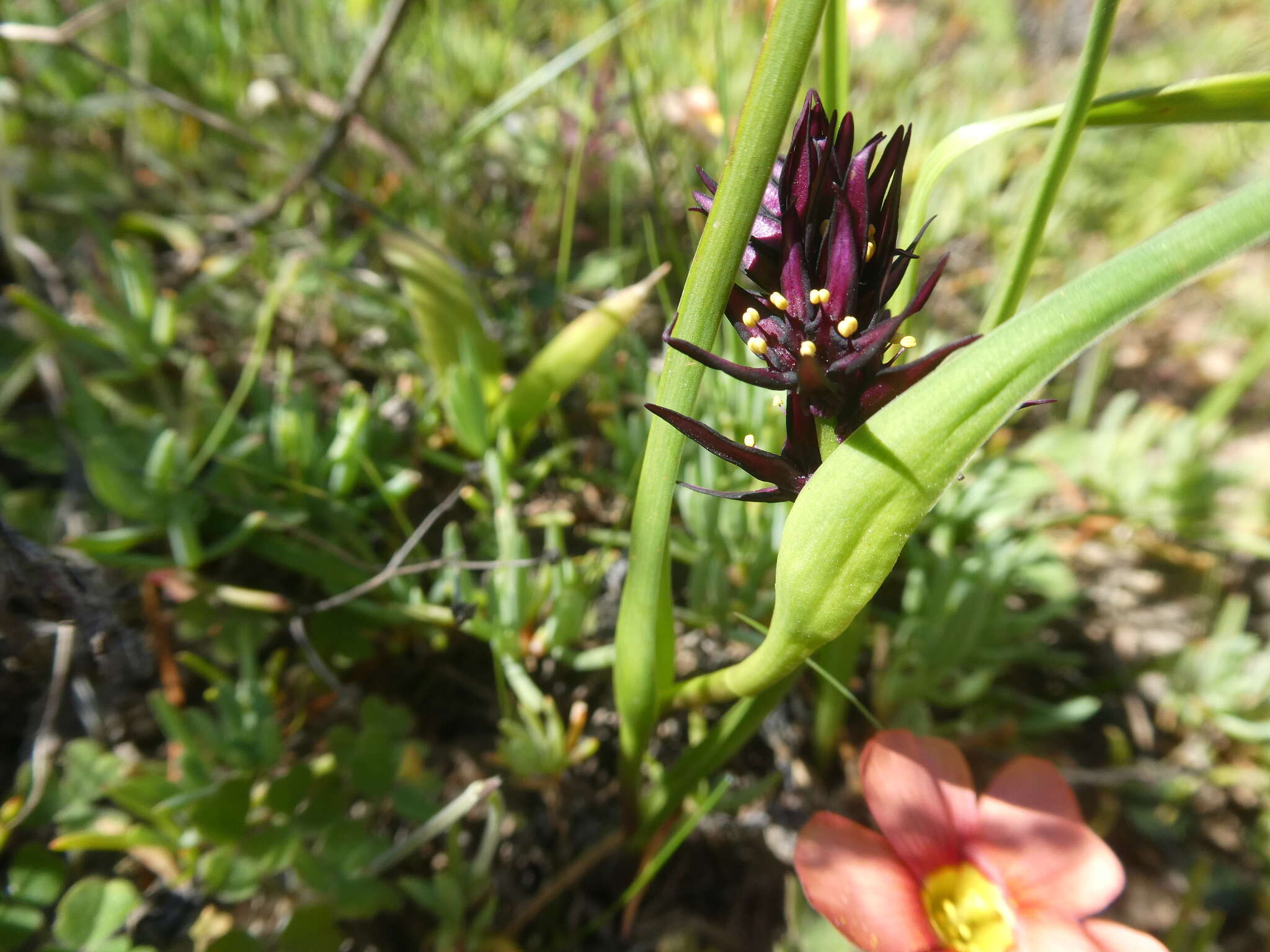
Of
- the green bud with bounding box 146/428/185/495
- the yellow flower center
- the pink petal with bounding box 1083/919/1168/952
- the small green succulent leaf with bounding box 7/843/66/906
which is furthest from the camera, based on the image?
the green bud with bounding box 146/428/185/495

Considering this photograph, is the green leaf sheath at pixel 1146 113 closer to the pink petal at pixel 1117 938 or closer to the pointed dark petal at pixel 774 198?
the pointed dark petal at pixel 774 198

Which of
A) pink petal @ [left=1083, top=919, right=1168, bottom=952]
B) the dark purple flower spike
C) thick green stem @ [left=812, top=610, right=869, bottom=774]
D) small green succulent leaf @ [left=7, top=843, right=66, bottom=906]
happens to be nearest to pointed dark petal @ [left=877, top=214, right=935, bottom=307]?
the dark purple flower spike

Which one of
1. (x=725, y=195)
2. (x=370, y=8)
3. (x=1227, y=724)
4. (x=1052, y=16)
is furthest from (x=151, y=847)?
(x=1052, y=16)

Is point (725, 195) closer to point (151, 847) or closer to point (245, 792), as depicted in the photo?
point (245, 792)

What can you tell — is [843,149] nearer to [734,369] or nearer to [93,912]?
[734,369]

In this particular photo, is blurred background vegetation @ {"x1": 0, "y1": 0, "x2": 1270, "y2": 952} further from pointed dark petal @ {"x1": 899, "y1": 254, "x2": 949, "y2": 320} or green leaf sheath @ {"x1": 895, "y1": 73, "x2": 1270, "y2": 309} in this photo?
pointed dark petal @ {"x1": 899, "y1": 254, "x2": 949, "y2": 320}

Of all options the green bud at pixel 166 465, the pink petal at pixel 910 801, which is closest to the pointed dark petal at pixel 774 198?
the pink petal at pixel 910 801
